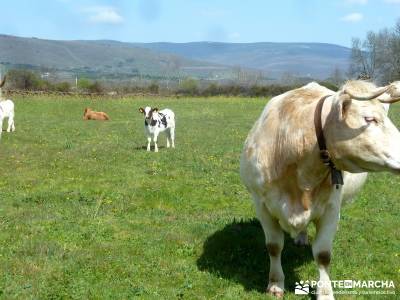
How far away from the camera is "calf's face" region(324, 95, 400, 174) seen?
4484mm

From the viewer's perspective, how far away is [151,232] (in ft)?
A: 28.1

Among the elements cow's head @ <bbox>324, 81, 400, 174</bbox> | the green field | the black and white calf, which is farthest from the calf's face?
the black and white calf

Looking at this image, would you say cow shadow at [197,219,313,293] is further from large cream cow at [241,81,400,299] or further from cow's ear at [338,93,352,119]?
cow's ear at [338,93,352,119]

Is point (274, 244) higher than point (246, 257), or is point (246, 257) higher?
point (274, 244)

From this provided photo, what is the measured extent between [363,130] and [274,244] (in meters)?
2.12

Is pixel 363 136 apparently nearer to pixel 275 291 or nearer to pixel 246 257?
pixel 275 291

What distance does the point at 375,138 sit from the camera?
452cm

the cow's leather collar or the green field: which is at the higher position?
the cow's leather collar

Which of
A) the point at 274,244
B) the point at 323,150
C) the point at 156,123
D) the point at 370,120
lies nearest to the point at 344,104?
the point at 370,120

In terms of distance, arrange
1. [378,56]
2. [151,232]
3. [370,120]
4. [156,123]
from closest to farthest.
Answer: [370,120] < [151,232] < [156,123] < [378,56]

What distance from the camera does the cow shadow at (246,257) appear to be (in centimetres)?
664

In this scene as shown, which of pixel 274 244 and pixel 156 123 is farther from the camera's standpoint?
pixel 156 123

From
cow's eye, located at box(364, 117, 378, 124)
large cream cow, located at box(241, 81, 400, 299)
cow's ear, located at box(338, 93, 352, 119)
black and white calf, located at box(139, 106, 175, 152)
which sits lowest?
black and white calf, located at box(139, 106, 175, 152)

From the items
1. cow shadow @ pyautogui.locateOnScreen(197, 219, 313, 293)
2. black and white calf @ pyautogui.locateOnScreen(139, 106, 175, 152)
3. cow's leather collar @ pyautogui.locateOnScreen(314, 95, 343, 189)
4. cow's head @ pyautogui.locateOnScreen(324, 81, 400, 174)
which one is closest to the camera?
cow's head @ pyautogui.locateOnScreen(324, 81, 400, 174)
